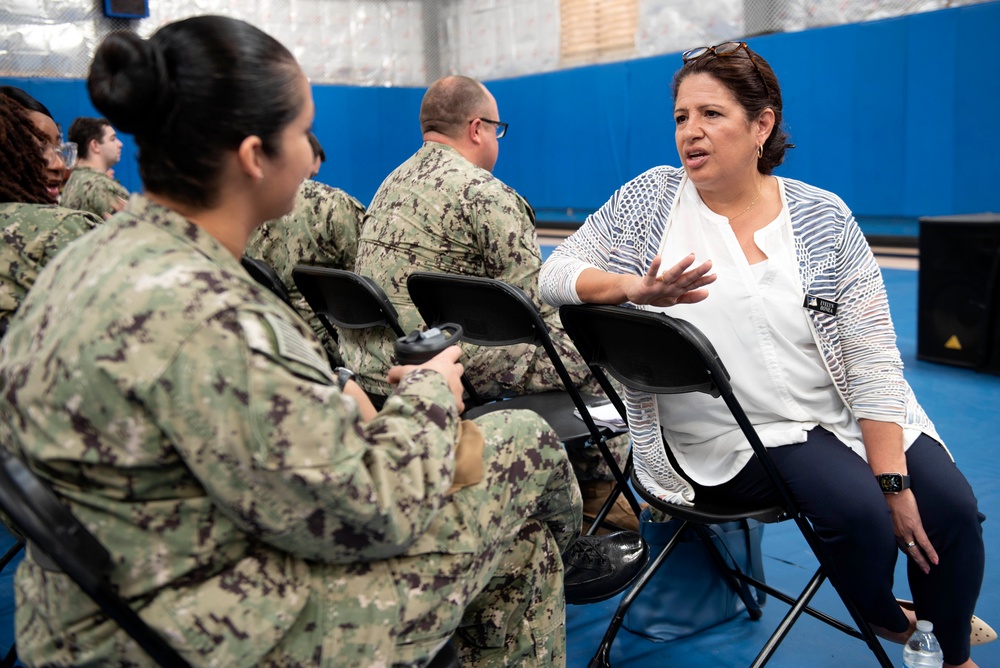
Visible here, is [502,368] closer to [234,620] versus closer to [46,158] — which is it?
[46,158]

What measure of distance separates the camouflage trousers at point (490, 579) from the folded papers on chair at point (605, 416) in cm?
80

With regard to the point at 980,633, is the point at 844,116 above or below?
above

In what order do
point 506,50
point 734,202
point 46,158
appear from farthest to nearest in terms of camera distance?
point 506,50 < point 46,158 < point 734,202

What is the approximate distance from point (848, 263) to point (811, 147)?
25.5 feet

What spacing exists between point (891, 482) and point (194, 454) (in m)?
1.31

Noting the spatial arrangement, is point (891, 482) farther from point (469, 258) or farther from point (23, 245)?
point (23, 245)

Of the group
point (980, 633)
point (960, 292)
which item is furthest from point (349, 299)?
point (960, 292)

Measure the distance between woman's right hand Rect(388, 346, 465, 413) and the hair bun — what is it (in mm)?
457

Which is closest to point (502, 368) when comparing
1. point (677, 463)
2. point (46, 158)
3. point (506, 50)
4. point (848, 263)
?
point (677, 463)

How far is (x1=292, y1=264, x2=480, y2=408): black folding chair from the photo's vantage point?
90.8 inches

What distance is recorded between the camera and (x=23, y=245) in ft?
7.65

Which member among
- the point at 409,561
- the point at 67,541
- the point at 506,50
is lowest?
the point at 409,561

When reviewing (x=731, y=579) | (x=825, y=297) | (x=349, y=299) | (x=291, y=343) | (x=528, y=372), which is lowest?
(x=731, y=579)

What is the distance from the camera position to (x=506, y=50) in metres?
12.8
